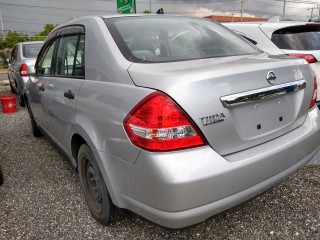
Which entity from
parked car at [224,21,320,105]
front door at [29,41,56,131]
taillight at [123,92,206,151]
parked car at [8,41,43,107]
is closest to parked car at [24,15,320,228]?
taillight at [123,92,206,151]

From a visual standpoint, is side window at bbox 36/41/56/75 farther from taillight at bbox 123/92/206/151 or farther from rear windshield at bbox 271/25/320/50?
rear windshield at bbox 271/25/320/50

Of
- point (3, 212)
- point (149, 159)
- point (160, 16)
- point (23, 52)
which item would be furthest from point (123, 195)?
point (23, 52)

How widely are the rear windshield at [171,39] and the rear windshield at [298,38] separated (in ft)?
6.02

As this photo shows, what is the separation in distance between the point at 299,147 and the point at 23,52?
7124 mm

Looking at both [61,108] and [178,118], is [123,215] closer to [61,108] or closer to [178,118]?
[178,118]

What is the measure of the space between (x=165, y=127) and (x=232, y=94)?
44 cm

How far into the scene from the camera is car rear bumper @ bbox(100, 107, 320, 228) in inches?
63.2

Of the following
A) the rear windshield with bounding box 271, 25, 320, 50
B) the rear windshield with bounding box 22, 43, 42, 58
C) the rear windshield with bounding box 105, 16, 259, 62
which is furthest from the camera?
the rear windshield with bounding box 22, 43, 42, 58

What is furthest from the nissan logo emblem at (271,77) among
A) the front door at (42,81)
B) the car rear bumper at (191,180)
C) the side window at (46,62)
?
the side window at (46,62)

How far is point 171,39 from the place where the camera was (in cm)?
248

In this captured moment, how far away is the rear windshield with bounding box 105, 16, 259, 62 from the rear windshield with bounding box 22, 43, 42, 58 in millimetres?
5581

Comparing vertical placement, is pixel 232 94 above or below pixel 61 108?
above

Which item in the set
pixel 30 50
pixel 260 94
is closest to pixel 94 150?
pixel 260 94

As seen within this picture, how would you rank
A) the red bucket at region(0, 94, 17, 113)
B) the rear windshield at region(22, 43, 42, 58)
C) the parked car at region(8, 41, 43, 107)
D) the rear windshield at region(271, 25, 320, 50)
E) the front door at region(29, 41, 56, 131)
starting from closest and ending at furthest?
1. the front door at region(29, 41, 56, 131)
2. the rear windshield at region(271, 25, 320, 50)
3. the parked car at region(8, 41, 43, 107)
4. the red bucket at region(0, 94, 17, 113)
5. the rear windshield at region(22, 43, 42, 58)
